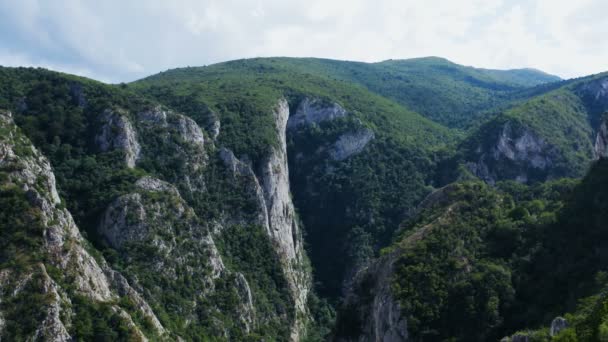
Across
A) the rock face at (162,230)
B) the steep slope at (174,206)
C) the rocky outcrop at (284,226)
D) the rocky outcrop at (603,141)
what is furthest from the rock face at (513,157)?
the rock face at (162,230)

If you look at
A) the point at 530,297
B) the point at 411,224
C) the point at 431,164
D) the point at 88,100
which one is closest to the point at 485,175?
the point at 431,164

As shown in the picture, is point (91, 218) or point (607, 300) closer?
point (607, 300)

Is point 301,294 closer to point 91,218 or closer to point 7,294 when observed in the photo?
point 91,218

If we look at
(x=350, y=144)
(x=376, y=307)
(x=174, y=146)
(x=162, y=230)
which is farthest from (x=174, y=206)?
(x=350, y=144)

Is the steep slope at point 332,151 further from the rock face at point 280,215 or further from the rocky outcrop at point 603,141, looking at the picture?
the rocky outcrop at point 603,141

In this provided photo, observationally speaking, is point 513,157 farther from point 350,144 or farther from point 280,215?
point 280,215

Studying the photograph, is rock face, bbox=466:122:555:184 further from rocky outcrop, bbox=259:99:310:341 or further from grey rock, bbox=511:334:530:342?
grey rock, bbox=511:334:530:342

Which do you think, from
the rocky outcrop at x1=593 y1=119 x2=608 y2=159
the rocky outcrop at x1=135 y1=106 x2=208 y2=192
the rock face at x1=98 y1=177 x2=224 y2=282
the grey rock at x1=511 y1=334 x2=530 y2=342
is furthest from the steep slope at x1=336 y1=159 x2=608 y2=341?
the rocky outcrop at x1=135 y1=106 x2=208 y2=192
